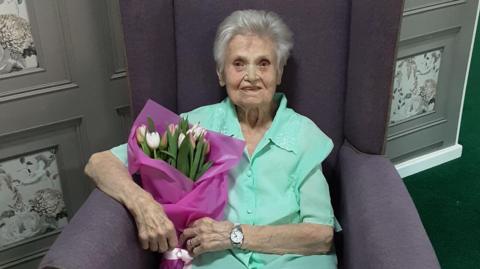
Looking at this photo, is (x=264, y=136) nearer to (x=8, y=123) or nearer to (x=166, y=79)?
(x=166, y=79)

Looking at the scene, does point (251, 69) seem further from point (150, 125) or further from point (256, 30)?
point (150, 125)

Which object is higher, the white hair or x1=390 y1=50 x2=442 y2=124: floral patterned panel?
the white hair

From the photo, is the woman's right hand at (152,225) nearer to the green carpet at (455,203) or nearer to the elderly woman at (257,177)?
the elderly woman at (257,177)

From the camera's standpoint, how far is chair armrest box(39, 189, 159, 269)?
43.8 inches

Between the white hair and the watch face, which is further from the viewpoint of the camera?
the white hair

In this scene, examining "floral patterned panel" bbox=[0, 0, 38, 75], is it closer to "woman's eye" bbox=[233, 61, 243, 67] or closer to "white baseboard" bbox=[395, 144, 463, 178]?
"woman's eye" bbox=[233, 61, 243, 67]

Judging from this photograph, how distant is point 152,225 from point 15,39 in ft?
2.62

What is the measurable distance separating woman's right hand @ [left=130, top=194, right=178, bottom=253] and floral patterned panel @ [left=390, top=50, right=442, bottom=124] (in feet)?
4.66

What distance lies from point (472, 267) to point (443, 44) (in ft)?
3.22

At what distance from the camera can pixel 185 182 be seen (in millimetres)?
1291

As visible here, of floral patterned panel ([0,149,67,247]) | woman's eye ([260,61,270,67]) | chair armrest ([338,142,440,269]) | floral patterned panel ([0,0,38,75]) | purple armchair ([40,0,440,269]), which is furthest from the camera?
floral patterned panel ([0,149,67,247])

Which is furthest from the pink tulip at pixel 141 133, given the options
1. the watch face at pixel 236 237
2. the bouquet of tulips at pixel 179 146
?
the watch face at pixel 236 237

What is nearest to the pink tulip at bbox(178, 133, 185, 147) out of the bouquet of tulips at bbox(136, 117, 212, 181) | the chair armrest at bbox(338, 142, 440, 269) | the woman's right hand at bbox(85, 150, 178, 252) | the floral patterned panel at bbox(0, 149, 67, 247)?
the bouquet of tulips at bbox(136, 117, 212, 181)

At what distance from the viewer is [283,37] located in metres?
1.45
